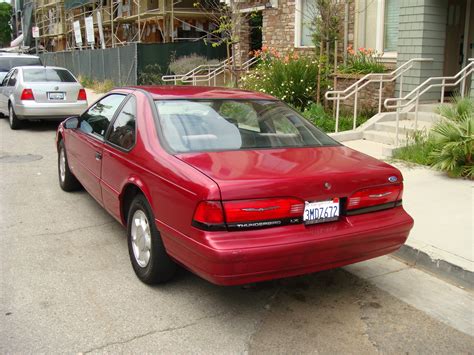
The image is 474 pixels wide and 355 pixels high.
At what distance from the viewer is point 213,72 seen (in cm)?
1897

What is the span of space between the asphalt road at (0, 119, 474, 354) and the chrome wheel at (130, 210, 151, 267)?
0.73 feet

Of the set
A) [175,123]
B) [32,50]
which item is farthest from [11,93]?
[32,50]

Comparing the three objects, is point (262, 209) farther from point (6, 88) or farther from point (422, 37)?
point (6, 88)

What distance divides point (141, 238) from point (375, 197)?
72.9 inches

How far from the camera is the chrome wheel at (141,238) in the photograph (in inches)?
164

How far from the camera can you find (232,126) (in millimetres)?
4410

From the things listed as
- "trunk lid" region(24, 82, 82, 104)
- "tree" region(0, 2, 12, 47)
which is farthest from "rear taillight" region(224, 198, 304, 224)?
"tree" region(0, 2, 12, 47)

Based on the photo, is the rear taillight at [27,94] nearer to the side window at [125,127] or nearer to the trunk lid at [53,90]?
the trunk lid at [53,90]

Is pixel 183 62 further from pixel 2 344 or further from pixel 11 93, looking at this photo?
pixel 2 344

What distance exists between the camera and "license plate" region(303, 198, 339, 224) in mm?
3574

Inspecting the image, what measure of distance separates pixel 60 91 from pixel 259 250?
10.4 metres

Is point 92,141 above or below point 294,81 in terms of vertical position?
below

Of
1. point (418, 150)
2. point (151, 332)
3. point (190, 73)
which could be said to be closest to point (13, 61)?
point (190, 73)

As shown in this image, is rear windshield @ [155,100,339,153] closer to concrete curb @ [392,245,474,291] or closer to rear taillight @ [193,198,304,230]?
rear taillight @ [193,198,304,230]
